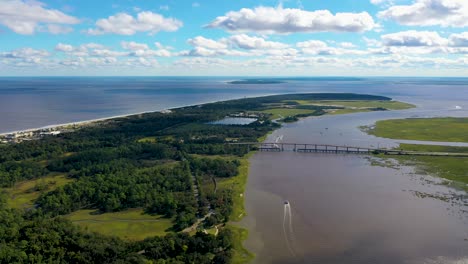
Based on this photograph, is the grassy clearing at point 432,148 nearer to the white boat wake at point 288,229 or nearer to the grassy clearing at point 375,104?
the white boat wake at point 288,229

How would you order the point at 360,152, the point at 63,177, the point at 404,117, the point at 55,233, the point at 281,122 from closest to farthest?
1. the point at 55,233
2. the point at 63,177
3. the point at 360,152
4. the point at 281,122
5. the point at 404,117

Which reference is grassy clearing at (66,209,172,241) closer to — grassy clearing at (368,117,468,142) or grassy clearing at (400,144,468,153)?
grassy clearing at (400,144,468,153)

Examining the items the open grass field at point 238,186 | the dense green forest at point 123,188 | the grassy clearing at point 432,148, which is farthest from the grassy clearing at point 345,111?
the open grass field at point 238,186

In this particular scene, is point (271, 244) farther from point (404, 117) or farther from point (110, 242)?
point (404, 117)

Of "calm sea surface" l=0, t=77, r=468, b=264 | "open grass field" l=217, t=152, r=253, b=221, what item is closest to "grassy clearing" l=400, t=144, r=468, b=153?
"calm sea surface" l=0, t=77, r=468, b=264

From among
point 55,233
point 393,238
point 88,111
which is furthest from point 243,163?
point 88,111

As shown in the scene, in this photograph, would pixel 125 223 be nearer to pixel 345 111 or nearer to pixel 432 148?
pixel 432 148
